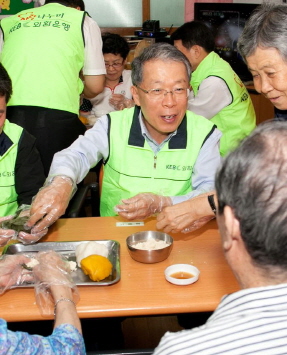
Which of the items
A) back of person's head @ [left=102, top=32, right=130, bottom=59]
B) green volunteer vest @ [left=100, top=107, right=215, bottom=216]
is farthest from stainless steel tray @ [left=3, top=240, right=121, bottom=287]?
back of person's head @ [left=102, top=32, right=130, bottom=59]

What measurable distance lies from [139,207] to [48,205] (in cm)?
39

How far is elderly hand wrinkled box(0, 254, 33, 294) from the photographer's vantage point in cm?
157

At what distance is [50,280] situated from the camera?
60.9 inches

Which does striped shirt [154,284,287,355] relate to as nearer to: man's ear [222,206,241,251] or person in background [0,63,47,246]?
man's ear [222,206,241,251]

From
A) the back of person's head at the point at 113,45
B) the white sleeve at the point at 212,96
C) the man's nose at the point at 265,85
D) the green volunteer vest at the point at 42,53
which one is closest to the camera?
the man's nose at the point at 265,85

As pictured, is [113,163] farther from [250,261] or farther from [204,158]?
[250,261]

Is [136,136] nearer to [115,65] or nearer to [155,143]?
[155,143]

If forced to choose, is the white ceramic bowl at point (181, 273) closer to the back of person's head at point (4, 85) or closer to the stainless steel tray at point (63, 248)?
the stainless steel tray at point (63, 248)

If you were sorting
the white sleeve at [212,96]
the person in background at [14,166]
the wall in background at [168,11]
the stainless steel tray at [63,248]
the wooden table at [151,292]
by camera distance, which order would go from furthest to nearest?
the wall in background at [168,11] < the white sleeve at [212,96] < the person in background at [14,166] < the stainless steel tray at [63,248] < the wooden table at [151,292]

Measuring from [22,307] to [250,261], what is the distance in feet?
2.82

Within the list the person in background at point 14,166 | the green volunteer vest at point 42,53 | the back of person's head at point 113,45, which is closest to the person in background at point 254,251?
the person in background at point 14,166

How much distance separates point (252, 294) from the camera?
0.90 metres

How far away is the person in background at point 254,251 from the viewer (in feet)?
2.82

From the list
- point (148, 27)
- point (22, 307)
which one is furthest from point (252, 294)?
point (148, 27)
